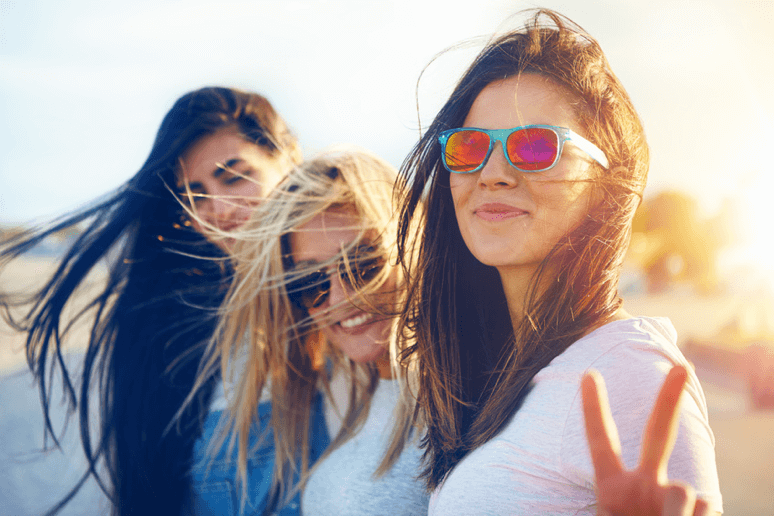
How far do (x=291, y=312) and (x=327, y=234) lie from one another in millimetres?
468

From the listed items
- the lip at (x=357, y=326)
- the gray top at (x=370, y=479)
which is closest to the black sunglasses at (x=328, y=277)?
the lip at (x=357, y=326)

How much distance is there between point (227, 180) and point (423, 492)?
1934 mm

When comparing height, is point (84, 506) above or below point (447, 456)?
below

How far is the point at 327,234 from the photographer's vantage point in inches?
88.0

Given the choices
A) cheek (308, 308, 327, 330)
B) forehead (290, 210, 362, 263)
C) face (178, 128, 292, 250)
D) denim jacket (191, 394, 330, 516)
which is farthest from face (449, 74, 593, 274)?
face (178, 128, 292, 250)

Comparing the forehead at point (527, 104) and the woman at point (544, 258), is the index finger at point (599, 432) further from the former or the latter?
the forehead at point (527, 104)

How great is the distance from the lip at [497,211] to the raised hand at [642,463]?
23.3 inches

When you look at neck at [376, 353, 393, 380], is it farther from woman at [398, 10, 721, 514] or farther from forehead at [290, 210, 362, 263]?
woman at [398, 10, 721, 514]

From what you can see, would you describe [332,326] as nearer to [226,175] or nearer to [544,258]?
[544,258]

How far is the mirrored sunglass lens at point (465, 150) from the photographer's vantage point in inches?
55.5

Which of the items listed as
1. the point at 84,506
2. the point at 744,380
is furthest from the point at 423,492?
the point at 744,380

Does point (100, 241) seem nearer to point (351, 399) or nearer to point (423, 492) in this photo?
point (351, 399)

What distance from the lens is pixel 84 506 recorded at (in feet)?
11.4

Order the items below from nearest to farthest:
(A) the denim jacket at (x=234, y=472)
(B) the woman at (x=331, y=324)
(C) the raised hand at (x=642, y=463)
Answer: (C) the raised hand at (x=642, y=463)
(B) the woman at (x=331, y=324)
(A) the denim jacket at (x=234, y=472)
